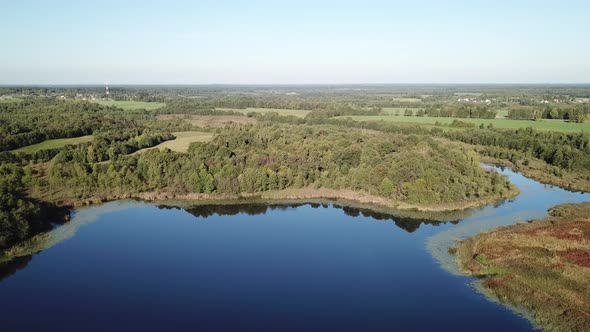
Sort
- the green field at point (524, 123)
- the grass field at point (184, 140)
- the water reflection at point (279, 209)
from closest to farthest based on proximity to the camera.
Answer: the water reflection at point (279, 209)
the grass field at point (184, 140)
the green field at point (524, 123)

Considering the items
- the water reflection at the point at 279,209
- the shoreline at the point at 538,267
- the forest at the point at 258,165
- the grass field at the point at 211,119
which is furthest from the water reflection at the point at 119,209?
the grass field at the point at 211,119

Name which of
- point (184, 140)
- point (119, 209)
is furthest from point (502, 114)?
point (119, 209)

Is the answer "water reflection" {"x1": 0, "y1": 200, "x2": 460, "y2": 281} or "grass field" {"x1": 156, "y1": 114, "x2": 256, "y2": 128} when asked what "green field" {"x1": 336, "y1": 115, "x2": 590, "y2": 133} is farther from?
"water reflection" {"x1": 0, "y1": 200, "x2": 460, "y2": 281}

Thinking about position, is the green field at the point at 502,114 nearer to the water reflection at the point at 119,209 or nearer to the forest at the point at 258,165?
the forest at the point at 258,165

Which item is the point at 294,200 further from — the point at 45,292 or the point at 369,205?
the point at 45,292

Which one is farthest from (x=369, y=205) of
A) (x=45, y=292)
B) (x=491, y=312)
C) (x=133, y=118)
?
(x=133, y=118)

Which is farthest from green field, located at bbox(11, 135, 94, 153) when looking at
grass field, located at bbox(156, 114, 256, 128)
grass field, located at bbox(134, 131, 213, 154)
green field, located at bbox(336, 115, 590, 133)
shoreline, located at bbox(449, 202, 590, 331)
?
green field, located at bbox(336, 115, 590, 133)

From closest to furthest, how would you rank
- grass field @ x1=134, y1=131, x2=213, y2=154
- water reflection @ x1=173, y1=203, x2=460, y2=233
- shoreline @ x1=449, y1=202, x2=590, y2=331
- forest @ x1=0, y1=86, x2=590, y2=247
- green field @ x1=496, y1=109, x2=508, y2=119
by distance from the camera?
shoreline @ x1=449, y1=202, x2=590, y2=331 → water reflection @ x1=173, y1=203, x2=460, y2=233 → forest @ x1=0, y1=86, x2=590, y2=247 → grass field @ x1=134, y1=131, x2=213, y2=154 → green field @ x1=496, y1=109, x2=508, y2=119
